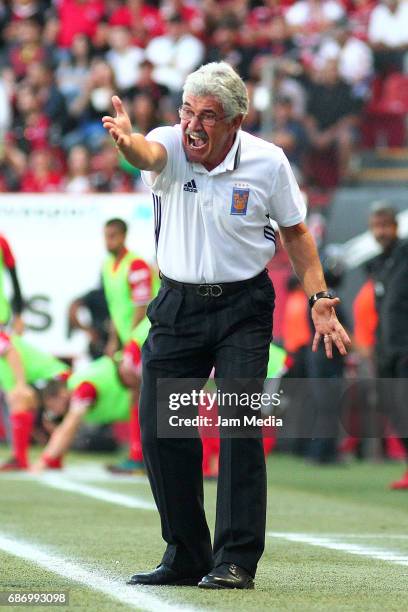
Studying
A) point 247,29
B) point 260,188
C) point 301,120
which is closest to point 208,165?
point 260,188

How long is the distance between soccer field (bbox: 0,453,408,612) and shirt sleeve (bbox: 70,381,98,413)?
58cm

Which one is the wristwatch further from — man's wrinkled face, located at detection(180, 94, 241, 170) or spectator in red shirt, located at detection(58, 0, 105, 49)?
spectator in red shirt, located at detection(58, 0, 105, 49)

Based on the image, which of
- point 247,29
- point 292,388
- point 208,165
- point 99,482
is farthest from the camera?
point 247,29

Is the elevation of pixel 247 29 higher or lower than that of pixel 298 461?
higher

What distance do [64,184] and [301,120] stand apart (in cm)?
289

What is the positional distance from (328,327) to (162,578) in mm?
1211

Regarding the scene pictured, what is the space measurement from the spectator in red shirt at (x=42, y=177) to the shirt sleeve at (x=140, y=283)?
4984 millimetres

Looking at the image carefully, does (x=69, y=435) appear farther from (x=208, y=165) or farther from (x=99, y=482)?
(x=208, y=165)

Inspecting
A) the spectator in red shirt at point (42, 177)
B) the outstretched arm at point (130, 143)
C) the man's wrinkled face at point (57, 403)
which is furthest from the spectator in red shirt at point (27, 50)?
the outstretched arm at point (130, 143)

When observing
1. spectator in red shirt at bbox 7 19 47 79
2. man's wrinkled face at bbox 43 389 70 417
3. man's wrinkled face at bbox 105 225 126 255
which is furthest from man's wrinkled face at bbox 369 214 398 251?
spectator in red shirt at bbox 7 19 47 79

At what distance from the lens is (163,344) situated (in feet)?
20.2

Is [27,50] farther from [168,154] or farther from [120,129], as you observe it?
[120,129]

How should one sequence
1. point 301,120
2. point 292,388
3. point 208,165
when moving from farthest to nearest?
point 301,120
point 292,388
point 208,165

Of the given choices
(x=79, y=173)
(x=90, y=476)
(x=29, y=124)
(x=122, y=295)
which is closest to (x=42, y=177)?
(x=79, y=173)
